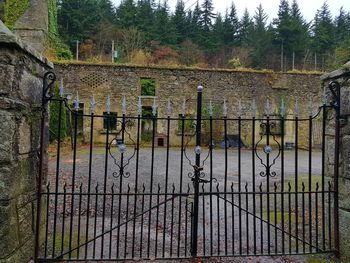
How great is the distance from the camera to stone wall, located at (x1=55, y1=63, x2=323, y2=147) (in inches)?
671

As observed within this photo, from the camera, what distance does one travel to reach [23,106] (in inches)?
96.7

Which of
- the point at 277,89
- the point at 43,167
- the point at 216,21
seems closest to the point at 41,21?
the point at 277,89

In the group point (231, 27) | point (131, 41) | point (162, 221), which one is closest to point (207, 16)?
point (231, 27)

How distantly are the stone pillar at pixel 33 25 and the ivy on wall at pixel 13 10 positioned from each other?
19cm

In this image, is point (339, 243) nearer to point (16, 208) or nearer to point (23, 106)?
point (16, 208)

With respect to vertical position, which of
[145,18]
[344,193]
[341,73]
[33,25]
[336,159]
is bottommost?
[344,193]

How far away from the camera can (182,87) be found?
17.9 metres

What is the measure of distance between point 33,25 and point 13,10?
4.58 ft

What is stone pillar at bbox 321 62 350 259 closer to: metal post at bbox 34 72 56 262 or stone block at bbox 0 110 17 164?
metal post at bbox 34 72 56 262

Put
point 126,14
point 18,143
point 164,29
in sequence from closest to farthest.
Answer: point 18,143, point 126,14, point 164,29

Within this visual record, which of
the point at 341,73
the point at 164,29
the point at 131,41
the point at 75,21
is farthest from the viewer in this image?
the point at 164,29

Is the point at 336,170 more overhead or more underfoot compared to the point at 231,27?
more underfoot

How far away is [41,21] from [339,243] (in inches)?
763

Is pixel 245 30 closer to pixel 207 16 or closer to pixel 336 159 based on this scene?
pixel 207 16
